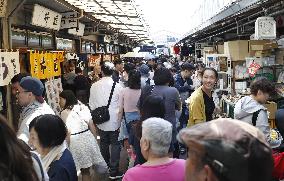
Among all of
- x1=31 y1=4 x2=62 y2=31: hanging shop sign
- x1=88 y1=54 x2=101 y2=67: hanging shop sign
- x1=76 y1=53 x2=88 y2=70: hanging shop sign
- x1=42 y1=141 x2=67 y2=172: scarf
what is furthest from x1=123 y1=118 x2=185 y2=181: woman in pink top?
x1=88 y1=54 x2=101 y2=67: hanging shop sign

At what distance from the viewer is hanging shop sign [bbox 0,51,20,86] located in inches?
278

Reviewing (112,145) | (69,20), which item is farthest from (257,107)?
(69,20)

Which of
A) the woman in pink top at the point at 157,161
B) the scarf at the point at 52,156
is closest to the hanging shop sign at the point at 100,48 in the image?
the scarf at the point at 52,156

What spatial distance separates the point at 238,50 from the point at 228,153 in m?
9.84

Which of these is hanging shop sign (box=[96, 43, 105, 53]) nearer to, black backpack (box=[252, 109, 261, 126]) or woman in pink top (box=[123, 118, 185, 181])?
black backpack (box=[252, 109, 261, 126])

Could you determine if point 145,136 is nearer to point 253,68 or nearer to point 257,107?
point 257,107

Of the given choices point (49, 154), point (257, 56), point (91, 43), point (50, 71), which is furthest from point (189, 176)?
point (91, 43)

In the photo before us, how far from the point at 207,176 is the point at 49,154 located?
240cm

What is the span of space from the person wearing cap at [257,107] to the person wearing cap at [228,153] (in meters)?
3.76

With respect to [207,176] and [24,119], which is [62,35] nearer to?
[24,119]

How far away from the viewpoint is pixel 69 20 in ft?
40.9

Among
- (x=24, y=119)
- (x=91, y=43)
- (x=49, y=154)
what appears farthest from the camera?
(x=91, y=43)

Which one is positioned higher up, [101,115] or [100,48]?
[100,48]

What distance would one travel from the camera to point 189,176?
1.88 meters
